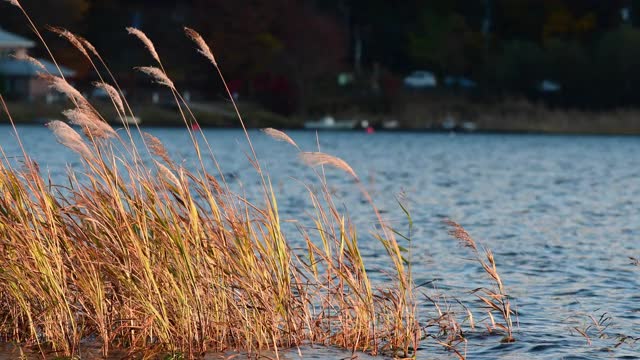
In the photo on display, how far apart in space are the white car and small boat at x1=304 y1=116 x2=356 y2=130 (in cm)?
711

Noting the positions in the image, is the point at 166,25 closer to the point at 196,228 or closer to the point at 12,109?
the point at 12,109

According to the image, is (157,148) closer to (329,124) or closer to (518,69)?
(329,124)

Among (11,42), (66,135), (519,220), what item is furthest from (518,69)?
(66,135)

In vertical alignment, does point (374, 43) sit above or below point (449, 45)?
above

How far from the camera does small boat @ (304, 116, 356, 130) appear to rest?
4432 inches

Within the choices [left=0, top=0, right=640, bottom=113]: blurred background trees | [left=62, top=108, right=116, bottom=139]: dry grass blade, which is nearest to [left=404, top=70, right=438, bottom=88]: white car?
[left=0, top=0, right=640, bottom=113]: blurred background trees

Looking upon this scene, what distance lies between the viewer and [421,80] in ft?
401

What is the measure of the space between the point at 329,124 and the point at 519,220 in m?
80.0

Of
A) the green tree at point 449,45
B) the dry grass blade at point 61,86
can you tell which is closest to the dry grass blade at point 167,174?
the dry grass blade at point 61,86

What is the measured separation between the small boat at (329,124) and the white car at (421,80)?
23.3ft

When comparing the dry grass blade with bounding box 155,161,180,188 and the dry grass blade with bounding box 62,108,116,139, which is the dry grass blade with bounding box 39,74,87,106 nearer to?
the dry grass blade with bounding box 62,108,116,139

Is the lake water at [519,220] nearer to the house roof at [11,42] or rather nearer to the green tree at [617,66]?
the green tree at [617,66]

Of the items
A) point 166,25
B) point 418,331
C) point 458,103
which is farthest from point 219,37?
point 418,331

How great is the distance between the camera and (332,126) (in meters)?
113
